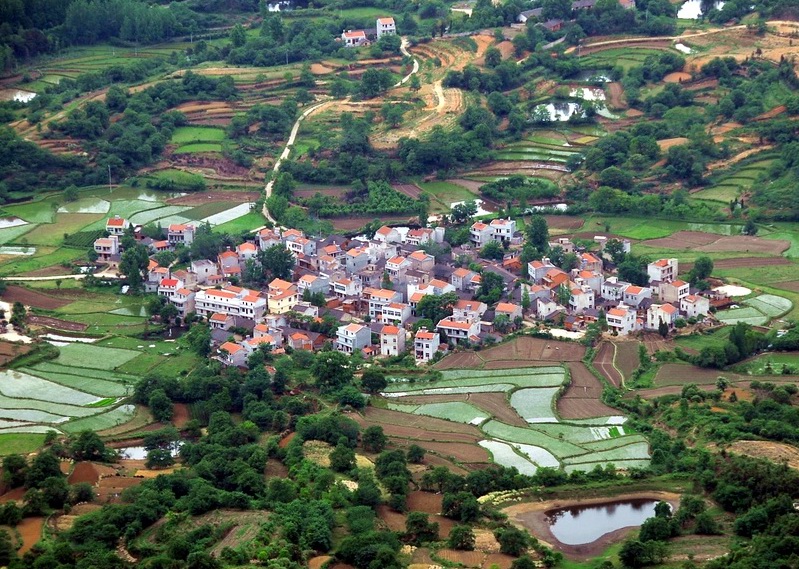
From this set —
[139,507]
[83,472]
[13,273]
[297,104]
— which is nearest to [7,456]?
[83,472]

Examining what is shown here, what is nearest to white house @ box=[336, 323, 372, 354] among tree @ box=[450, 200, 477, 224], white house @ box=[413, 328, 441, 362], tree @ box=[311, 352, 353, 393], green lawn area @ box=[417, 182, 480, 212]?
white house @ box=[413, 328, 441, 362]

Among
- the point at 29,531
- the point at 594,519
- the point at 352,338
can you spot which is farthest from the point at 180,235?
the point at 594,519

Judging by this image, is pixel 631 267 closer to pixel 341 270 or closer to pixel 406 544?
pixel 341 270

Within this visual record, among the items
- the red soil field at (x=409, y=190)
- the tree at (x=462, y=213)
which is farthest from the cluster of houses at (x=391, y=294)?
the red soil field at (x=409, y=190)

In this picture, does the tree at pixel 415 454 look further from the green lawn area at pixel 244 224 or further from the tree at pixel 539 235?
the green lawn area at pixel 244 224

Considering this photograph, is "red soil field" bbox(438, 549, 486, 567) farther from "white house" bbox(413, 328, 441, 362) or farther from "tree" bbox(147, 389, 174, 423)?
"white house" bbox(413, 328, 441, 362)

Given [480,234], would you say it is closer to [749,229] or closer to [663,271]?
[663,271]
